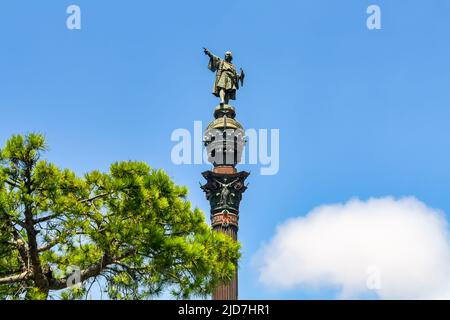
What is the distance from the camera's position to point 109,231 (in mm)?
14695

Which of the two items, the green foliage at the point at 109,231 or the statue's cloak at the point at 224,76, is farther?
the statue's cloak at the point at 224,76

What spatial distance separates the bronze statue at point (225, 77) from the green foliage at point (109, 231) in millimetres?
13321

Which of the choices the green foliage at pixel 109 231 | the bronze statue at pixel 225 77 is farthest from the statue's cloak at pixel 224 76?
the green foliage at pixel 109 231

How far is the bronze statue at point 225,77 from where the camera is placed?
94.4ft

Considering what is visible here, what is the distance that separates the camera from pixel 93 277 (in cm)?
1543

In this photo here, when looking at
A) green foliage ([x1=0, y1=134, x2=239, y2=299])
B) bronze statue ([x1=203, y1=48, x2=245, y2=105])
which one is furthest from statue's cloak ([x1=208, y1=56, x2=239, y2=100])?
green foliage ([x1=0, y1=134, x2=239, y2=299])

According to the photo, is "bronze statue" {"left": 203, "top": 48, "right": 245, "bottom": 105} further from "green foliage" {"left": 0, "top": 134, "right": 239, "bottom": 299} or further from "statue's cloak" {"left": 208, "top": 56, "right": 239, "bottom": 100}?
"green foliage" {"left": 0, "top": 134, "right": 239, "bottom": 299}

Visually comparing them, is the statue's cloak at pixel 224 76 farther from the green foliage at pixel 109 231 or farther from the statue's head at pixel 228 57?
the green foliage at pixel 109 231

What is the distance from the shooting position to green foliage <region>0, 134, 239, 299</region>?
1443cm

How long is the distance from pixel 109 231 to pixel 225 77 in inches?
598

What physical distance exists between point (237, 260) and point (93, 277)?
10.0ft

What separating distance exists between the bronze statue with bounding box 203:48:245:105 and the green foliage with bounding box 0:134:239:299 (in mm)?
13321
